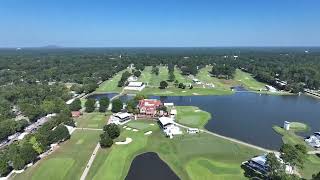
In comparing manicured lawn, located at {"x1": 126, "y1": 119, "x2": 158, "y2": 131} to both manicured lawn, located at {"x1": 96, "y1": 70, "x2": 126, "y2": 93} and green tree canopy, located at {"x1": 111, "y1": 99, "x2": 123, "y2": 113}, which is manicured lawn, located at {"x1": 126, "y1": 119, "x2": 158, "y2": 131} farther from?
manicured lawn, located at {"x1": 96, "y1": 70, "x2": 126, "y2": 93}

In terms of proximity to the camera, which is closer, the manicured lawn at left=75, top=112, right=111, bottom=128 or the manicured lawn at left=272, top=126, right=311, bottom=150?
the manicured lawn at left=272, top=126, right=311, bottom=150

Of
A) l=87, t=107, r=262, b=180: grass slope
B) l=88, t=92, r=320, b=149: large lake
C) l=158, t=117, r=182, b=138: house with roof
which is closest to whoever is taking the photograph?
l=87, t=107, r=262, b=180: grass slope

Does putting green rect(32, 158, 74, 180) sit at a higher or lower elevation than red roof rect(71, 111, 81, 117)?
lower

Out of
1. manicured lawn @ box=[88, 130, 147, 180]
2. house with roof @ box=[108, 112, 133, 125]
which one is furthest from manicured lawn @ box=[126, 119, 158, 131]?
manicured lawn @ box=[88, 130, 147, 180]

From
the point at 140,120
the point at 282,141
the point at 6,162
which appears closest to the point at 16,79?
the point at 140,120

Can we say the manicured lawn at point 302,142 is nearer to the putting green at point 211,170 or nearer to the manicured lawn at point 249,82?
the putting green at point 211,170

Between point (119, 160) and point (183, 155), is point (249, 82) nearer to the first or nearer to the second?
point (183, 155)

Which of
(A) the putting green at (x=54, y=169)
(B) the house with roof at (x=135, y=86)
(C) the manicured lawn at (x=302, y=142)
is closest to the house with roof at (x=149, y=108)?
(A) the putting green at (x=54, y=169)

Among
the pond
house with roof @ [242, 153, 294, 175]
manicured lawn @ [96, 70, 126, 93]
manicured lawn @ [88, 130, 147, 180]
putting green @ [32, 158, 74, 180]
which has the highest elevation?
house with roof @ [242, 153, 294, 175]
